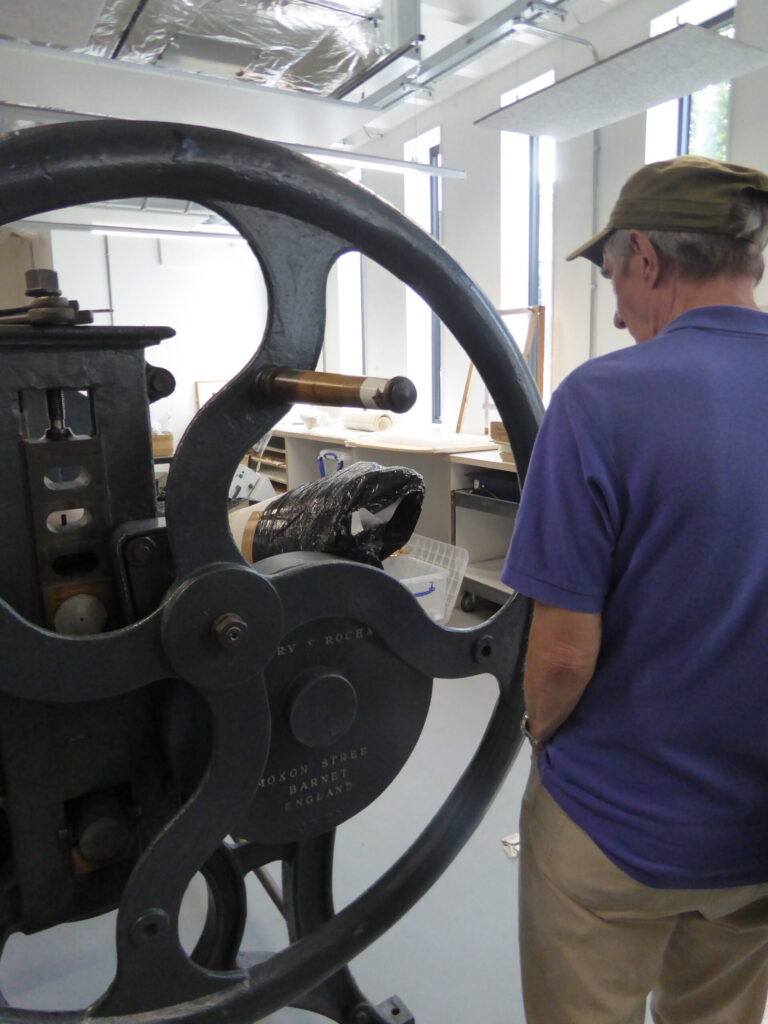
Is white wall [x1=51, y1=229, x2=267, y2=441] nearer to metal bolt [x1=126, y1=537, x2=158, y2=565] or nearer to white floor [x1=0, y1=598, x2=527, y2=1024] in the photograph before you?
white floor [x1=0, y1=598, x2=527, y2=1024]

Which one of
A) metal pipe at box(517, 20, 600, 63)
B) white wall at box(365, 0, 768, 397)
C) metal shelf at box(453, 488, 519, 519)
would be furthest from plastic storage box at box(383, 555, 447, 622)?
metal pipe at box(517, 20, 600, 63)

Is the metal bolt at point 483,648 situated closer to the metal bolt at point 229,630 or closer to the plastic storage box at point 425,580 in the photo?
the metal bolt at point 229,630

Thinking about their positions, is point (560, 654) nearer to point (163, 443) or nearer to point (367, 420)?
point (163, 443)

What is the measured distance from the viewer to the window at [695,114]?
135 inches

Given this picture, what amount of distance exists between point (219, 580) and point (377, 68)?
109 inches

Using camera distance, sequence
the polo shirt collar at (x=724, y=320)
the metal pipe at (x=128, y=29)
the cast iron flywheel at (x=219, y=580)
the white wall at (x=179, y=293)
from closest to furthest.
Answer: the cast iron flywheel at (x=219, y=580), the polo shirt collar at (x=724, y=320), the metal pipe at (x=128, y=29), the white wall at (x=179, y=293)

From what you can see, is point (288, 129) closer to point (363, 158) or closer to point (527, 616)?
point (363, 158)

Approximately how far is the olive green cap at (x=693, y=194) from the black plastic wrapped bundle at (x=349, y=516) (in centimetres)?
42

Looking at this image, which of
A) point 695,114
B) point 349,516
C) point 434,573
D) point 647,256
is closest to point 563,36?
point 695,114

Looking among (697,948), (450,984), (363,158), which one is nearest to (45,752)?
(697,948)

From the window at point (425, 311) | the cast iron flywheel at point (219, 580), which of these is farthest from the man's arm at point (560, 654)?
the window at point (425, 311)

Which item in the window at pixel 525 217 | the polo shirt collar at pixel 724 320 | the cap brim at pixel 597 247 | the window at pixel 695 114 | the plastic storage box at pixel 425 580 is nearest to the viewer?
the polo shirt collar at pixel 724 320

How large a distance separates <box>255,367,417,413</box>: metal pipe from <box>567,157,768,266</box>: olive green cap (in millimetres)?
495

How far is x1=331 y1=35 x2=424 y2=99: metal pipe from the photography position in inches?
100.0
